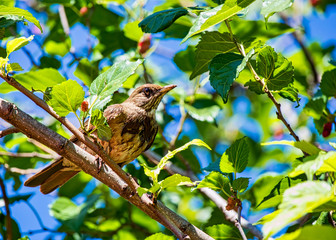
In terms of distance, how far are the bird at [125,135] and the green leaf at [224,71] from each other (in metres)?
1.49

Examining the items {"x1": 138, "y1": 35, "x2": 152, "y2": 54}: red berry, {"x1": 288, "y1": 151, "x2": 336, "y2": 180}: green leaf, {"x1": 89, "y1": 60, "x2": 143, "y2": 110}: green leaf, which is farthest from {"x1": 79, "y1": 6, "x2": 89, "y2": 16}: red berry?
{"x1": 288, "y1": 151, "x2": 336, "y2": 180}: green leaf

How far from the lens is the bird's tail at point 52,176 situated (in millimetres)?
4270

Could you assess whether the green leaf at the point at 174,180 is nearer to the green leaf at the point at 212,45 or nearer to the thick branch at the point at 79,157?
the thick branch at the point at 79,157

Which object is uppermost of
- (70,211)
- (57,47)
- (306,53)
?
(57,47)

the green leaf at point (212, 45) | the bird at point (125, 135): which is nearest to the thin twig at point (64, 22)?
the bird at point (125, 135)

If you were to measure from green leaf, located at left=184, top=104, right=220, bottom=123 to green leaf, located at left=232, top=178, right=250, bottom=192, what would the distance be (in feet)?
4.91

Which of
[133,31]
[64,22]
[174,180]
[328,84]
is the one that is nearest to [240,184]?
[174,180]

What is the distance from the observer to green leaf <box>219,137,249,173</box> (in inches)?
103

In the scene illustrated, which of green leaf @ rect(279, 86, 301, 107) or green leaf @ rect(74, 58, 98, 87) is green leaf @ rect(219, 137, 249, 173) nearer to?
green leaf @ rect(279, 86, 301, 107)

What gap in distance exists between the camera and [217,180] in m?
2.60

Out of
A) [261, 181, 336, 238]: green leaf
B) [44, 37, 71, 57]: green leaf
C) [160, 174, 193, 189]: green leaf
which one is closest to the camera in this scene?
[261, 181, 336, 238]: green leaf

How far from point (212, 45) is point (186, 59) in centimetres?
161

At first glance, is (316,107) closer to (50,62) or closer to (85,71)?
(85,71)

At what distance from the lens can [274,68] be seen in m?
2.69
